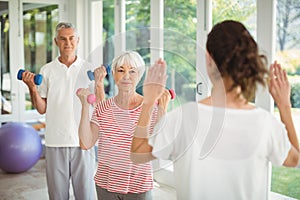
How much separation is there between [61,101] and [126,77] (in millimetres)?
1157

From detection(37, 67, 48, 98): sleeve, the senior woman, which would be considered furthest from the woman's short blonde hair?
detection(37, 67, 48, 98): sleeve

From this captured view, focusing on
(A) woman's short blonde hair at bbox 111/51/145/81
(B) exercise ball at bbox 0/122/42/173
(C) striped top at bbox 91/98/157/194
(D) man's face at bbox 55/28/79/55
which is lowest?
(B) exercise ball at bbox 0/122/42/173

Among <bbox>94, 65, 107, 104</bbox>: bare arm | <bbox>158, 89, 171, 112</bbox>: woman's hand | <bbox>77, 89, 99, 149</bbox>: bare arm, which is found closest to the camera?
<bbox>158, 89, 171, 112</bbox>: woman's hand

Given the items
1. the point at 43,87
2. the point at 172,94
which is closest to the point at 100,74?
the point at 172,94

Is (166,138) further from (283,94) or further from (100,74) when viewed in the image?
(100,74)

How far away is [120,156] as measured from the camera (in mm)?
1796

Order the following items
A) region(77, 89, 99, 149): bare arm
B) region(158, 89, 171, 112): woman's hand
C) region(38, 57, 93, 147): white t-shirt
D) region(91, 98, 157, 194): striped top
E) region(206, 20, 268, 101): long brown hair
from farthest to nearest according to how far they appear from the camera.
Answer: region(38, 57, 93, 147): white t-shirt → region(77, 89, 99, 149): bare arm → region(91, 98, 157, 194): striped top → region(158, 89, 171, 112): woman's hand → region(206, 20, 268, 101): long brown hair

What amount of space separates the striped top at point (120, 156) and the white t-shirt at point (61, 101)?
1012 mm

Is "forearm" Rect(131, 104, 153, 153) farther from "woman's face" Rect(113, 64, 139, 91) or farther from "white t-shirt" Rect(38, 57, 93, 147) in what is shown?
"white t-shirt" Rect(38, 57, 93, 147)

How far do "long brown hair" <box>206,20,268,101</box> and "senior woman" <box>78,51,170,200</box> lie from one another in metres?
0.64

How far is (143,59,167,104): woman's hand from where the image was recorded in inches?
49.5

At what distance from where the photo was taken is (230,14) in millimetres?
3504

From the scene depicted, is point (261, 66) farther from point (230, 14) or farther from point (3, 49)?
point (3, 49)

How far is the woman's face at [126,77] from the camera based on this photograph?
5.90ft
